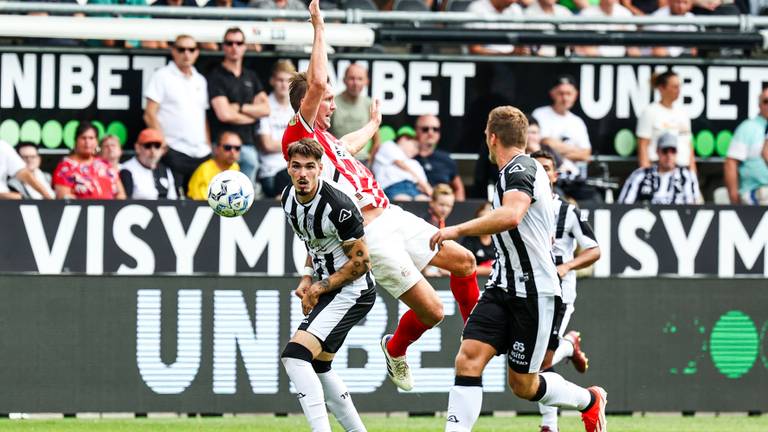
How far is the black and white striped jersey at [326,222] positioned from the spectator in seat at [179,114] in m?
5.42

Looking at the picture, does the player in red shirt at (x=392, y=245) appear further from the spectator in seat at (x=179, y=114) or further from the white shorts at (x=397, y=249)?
the spectator in seat at (x=179, y=114)

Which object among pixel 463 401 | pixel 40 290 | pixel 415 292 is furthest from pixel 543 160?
pixel 40 290

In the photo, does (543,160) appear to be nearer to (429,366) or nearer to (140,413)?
(429,366)

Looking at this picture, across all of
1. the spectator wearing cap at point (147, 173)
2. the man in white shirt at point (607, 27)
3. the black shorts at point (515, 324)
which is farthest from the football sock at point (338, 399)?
the man in white shirt at point (607, 27)

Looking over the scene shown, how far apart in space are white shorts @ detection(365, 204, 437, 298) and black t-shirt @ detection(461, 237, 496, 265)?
3.42 metres

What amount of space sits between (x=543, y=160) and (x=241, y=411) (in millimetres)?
3617

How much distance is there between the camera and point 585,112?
53.0ft

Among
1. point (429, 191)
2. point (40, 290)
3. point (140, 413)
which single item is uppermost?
point (429, 191)

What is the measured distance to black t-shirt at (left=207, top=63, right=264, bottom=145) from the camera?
1495cm

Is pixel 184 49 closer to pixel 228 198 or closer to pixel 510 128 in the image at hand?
pixel 228 198

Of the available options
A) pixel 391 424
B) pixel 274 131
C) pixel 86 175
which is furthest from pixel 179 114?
pixel 391 424

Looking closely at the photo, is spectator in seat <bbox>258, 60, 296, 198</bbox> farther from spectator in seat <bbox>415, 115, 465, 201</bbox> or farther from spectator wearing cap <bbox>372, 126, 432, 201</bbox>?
spectator in seat <bbox>415, 115, 465, 201</bbox>

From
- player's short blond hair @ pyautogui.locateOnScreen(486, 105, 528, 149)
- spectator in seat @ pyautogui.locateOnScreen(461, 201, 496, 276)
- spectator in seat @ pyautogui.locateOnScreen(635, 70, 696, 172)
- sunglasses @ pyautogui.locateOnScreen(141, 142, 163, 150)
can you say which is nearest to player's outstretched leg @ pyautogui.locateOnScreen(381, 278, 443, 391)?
player's short blond hair @ pyautogui.locateOnScreen(486, 105, 528, 149)

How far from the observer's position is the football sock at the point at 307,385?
30.4 feet
